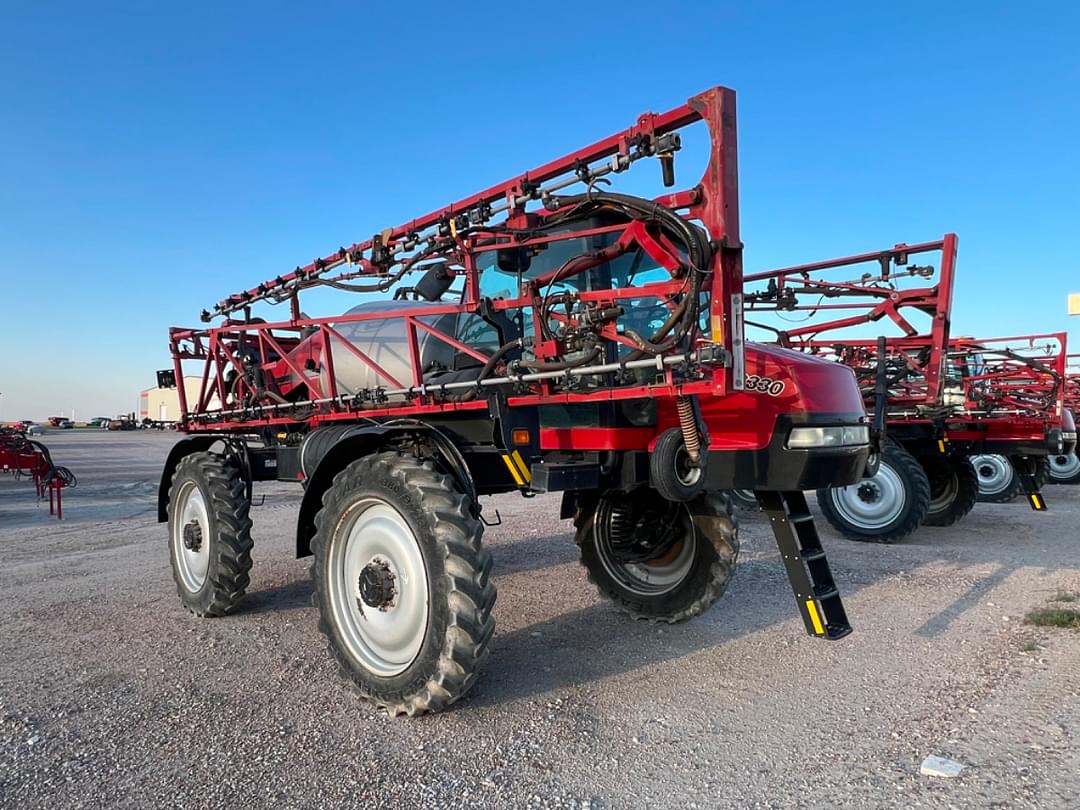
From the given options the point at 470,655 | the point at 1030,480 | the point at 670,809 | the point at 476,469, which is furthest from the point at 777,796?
the point at 1030,480

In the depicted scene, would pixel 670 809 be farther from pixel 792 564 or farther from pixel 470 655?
pixel 792 564

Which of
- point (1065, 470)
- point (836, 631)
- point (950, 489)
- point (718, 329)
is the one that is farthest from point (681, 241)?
point (1065, 470)

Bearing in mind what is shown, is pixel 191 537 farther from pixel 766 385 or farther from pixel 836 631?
pixel 836 631

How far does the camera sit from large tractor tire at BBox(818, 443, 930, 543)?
8234 millimetres

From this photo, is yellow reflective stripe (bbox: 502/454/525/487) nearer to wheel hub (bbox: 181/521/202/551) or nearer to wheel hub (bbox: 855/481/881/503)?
wheel hub (bbox: 181/521/202/551)

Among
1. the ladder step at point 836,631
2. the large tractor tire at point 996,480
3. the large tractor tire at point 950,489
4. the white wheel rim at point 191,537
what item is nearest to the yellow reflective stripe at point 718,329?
the ladder step at point 836,631

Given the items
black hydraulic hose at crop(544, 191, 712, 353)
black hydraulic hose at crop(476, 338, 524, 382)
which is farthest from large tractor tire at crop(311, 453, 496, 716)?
black hydraulic hose at crop(544, 191, 712, 353)

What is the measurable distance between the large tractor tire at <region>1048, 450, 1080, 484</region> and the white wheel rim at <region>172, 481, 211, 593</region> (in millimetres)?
15867

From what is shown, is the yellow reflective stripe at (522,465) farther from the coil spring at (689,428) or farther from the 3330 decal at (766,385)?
the 3330 decal at (766,385)

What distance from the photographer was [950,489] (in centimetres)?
958

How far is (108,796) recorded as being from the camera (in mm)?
2729

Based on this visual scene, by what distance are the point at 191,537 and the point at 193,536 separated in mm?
27

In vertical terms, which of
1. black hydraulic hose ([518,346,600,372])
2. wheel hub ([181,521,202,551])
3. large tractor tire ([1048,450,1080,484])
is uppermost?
black hydraulic hose ([518,346,600,372])

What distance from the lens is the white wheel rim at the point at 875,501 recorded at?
27.4 ft
